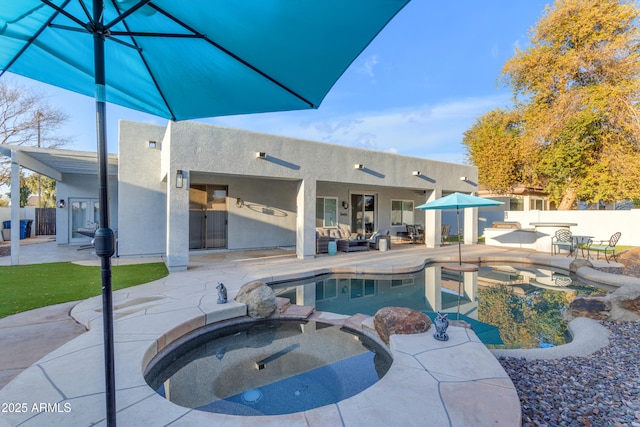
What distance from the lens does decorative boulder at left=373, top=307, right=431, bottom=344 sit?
4.08m

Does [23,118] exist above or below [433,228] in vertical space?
above

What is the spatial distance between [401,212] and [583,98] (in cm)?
1142

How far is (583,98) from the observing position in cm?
1675

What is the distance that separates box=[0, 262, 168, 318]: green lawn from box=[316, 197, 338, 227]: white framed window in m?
7.23

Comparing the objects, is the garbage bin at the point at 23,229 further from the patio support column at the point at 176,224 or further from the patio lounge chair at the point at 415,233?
the patio lounge chair at the point at 415,233

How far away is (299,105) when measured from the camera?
2.96m

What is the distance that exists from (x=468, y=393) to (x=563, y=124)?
20671mm

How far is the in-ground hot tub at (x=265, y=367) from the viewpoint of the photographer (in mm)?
3188

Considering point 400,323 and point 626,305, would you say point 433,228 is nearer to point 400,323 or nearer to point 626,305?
point 626,305

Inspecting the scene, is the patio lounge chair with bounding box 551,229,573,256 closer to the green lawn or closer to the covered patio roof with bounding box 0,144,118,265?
the green lawn

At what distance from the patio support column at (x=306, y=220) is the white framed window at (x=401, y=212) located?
25.8ft

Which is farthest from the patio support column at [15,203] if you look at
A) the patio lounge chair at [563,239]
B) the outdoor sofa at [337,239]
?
the patio lounge chair at [563,239]

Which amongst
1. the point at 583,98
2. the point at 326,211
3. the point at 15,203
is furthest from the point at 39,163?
the point at 583,98

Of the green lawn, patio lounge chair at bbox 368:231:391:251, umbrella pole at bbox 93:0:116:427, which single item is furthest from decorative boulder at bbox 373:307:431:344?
A: patio lounge chair at bbox 368:231:391:251
